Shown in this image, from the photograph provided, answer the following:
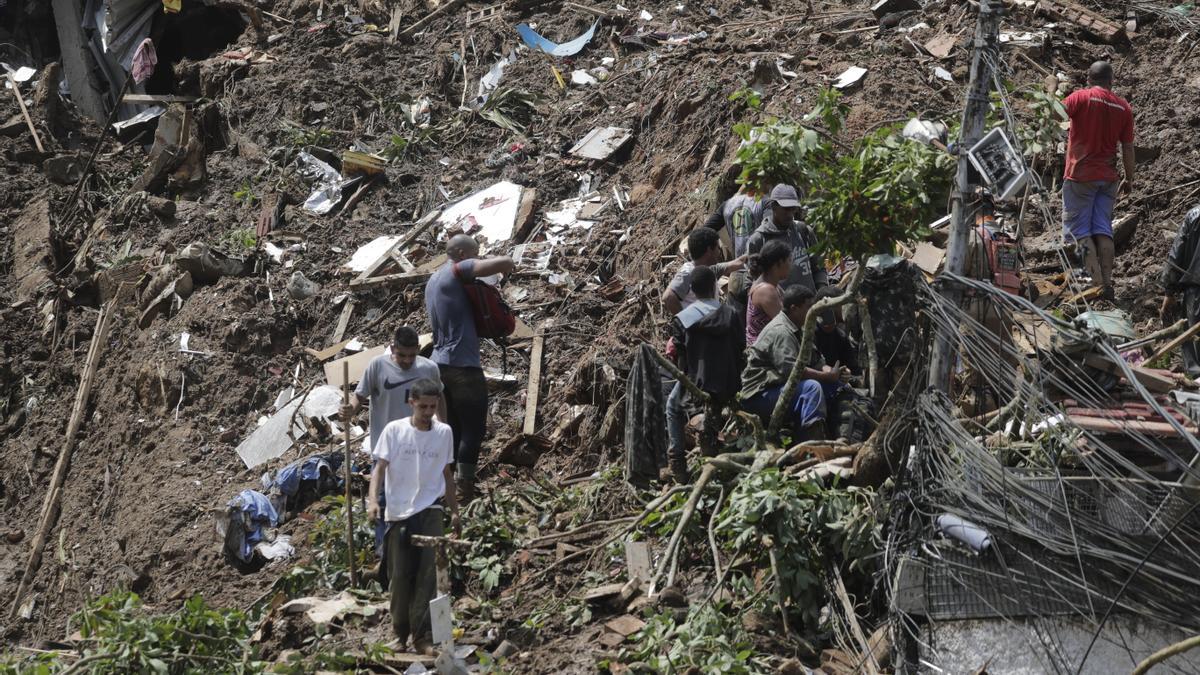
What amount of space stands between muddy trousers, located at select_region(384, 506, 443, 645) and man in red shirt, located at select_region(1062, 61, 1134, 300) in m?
5.33

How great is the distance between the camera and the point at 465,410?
328 inches

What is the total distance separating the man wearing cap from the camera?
8.07 metres

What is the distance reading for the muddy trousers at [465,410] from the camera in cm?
826

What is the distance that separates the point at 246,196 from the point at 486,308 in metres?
6.66

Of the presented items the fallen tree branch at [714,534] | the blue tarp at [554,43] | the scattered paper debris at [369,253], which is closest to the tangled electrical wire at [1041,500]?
the fallen tree branch at [714,534]

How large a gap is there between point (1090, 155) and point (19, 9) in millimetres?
16323

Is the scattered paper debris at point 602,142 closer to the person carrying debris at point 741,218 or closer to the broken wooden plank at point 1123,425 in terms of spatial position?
the person carrying debris at point 741,218

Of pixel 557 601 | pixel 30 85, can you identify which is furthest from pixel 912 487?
pixel 30 85

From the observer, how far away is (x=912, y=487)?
6.24m

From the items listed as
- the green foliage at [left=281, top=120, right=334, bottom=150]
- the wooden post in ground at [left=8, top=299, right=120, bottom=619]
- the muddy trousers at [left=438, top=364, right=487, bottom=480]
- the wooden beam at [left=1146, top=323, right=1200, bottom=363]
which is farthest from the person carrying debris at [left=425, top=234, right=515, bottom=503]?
the green foliage at [left=281, top=120, right=334, bottom=150]

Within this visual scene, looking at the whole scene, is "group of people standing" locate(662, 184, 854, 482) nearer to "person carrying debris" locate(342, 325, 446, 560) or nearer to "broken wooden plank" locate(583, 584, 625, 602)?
"broken wooden plank" locate(583, 584, 625, 602)

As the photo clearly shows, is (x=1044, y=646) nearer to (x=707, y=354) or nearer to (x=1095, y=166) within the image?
(x=707, y=354)

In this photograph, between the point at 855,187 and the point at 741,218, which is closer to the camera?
the point at 855,187

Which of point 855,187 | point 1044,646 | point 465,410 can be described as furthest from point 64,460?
point 1044,646
